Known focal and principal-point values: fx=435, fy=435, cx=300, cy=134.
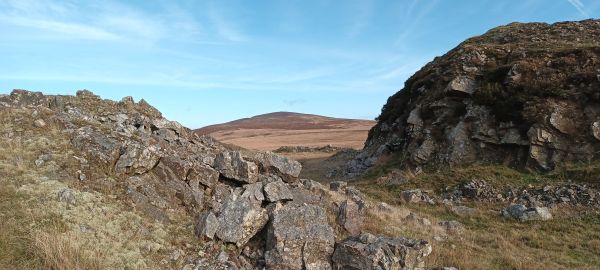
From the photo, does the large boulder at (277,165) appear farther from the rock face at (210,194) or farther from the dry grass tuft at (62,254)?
the dry grass tuft at (62,254)

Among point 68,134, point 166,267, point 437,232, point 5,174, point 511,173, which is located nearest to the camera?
point 166,267

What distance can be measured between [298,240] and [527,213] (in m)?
12.4

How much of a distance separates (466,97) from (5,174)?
27.3 metres

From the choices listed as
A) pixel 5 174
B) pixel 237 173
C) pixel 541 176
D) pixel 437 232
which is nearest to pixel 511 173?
pixel 541 176

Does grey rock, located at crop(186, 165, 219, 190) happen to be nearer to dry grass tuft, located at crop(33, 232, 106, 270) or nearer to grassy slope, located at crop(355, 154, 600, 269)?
dry grass tuft, located at crop(33, 232, 106, 270)

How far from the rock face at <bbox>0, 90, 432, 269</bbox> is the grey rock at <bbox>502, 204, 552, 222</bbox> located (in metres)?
7.20

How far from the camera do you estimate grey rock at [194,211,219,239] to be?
10.5 metres

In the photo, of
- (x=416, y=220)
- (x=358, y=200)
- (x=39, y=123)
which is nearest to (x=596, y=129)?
(x=416, y=220)

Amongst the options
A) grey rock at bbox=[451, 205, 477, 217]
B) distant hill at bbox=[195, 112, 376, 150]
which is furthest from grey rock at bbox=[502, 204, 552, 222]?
distant hill at bbox=[195, 112, 376, 150]

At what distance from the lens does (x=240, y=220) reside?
10.9 meters

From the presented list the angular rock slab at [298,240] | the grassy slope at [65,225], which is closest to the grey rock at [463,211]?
the angular rock slab at [298,240]

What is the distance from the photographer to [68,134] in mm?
13156

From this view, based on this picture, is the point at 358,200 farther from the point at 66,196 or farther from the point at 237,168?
the point at 66,196

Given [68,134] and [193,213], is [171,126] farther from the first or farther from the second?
[193,213]
